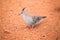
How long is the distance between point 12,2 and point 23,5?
0.82 ft

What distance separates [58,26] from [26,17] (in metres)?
0.48

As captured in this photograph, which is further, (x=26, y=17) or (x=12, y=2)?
(x=12, y=2)

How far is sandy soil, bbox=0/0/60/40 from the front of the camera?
213cm

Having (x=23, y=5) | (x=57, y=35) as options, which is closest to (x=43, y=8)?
(x=23, y=5)

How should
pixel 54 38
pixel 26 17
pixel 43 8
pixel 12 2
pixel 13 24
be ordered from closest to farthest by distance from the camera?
pixel 54 38
pixel 26 17
pixel 13 24
pixel 43 8
pixel 12 2

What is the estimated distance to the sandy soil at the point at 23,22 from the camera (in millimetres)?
2135

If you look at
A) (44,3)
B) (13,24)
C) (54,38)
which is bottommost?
(54,38)

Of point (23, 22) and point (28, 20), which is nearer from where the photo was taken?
point (28, 20)

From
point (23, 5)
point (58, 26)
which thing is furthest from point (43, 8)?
point (58, 26)

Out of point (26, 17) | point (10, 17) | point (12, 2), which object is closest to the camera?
point (26, 17)

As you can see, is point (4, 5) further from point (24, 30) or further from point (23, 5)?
point (24, 30)

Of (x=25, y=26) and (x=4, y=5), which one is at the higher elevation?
(x=4, y=5)

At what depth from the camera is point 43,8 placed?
8.87 ft

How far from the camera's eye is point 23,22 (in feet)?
7.90
